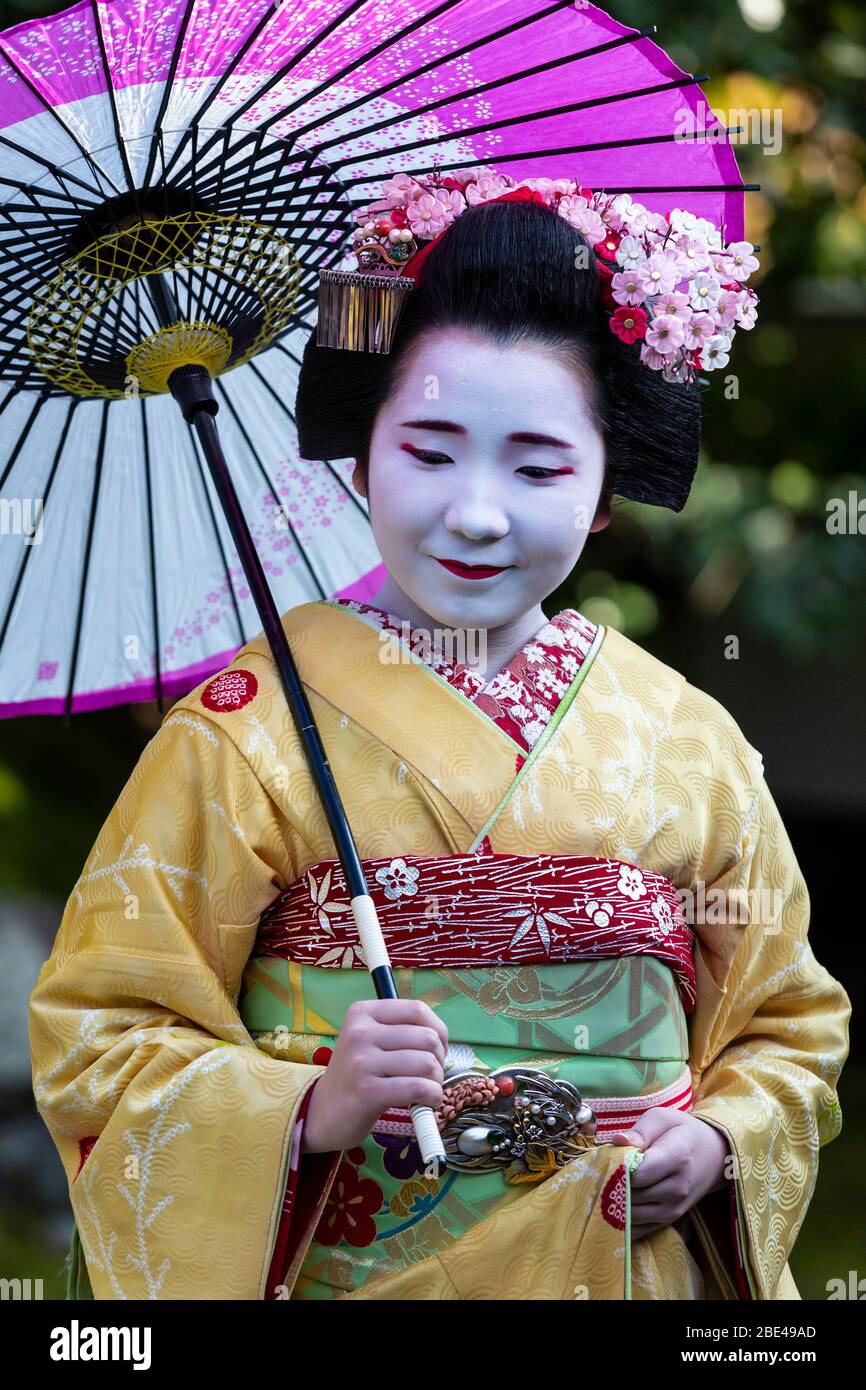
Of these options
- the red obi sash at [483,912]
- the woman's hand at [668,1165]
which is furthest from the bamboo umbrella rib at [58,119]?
the woman's hand at [668,1165]

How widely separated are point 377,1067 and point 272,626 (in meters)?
0.60

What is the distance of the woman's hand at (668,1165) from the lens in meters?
1.98

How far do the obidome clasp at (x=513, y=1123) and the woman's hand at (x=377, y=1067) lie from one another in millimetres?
98

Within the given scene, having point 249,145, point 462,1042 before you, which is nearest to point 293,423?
point 249,145

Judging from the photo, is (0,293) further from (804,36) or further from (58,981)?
(804,36)

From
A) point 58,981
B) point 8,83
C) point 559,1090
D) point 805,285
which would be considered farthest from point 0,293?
point 805,285

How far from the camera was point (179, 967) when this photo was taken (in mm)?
2004

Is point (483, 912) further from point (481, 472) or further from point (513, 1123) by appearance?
point (481, 472)

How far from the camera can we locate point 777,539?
5086 mm

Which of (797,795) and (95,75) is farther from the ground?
(95,75)

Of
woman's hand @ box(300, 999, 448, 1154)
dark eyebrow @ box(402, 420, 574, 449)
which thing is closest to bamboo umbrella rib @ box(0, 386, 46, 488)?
dark eyebrow @ box(402, 420, 574, 449)

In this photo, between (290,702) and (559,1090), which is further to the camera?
(290,702)

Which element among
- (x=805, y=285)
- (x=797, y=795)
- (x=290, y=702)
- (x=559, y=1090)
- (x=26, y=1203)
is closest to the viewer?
(x=559, y=1090)

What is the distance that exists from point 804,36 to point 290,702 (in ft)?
12.5
